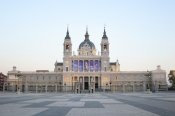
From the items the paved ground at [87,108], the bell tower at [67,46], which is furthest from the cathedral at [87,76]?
the paved ground at [87,108]

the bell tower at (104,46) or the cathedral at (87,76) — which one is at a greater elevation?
the bell tower at (104,46)

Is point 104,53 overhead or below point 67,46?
below

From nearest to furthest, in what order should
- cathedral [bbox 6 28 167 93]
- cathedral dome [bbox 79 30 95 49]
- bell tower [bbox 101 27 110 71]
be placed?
cathedral [bbox 6 28 167 93], bell tower [bbox 101 27 110 71], cathedral dome [bbox 79 30 95 49]

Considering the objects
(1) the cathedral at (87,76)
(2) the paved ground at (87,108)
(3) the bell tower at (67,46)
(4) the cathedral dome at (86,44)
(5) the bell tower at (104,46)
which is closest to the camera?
(2) the paved ground at (87,108)

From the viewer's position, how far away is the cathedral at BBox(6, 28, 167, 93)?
438 feet

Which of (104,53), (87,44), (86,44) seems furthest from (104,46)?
(86,44)

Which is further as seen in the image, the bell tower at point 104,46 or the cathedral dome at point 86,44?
the cathedral dome at point 86,44

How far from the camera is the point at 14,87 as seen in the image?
14100 centimetres

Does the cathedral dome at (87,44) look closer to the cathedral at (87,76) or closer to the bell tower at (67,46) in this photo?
the cathedral at (87,76)

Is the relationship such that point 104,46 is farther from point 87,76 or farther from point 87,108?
point 87,108

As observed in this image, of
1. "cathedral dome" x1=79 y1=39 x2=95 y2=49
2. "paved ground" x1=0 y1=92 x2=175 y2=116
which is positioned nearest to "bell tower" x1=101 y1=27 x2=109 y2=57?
"cathedral dome" x1=79 y1=39 x2=95 y2=49

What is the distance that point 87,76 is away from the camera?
135m

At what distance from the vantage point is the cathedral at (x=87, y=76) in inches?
5256

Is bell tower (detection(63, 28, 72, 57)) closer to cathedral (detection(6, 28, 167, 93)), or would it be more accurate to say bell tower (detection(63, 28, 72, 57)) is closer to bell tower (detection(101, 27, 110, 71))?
cathedral (detection(6, 28, 167, 93))
